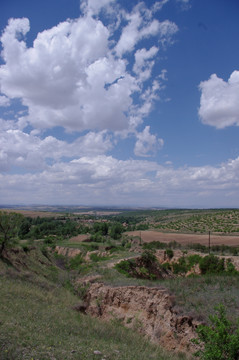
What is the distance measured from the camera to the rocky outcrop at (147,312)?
12820 millimetres

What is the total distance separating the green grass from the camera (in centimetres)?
740

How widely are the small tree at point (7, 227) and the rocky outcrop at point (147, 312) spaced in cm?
1129

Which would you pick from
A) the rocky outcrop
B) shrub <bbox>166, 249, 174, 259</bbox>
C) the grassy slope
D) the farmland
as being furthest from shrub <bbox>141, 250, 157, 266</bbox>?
the grassy slope

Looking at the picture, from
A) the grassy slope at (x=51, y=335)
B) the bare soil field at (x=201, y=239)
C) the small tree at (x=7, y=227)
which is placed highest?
the small tree at (x=7, y=227)

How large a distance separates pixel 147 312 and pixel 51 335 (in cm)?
796

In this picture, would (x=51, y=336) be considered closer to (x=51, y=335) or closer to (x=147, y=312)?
(x=51, y=335)

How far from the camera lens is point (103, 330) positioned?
12172 millimetres

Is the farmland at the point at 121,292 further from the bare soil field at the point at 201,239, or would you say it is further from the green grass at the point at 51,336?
the bare soil field at the point at 201,239

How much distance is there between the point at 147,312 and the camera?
15.5 metres

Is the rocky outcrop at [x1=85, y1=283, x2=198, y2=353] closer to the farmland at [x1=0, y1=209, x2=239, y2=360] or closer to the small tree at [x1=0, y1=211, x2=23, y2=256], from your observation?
the farmland at [x1=0, y1=209, x2=239, y2=360]

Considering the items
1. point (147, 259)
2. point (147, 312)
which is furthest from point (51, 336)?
point (147, 259)

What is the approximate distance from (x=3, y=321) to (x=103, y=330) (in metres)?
5.04

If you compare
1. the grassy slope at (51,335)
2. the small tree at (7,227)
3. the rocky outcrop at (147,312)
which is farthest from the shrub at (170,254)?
the small tree at (7,227)

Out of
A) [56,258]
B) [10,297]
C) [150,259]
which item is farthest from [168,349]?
[56,258]
